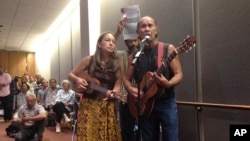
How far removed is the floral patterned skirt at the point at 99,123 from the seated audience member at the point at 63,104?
11.7ft

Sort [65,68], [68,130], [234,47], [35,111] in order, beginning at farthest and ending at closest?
[65,68]
[68,130]
[35,111]
[234,47]

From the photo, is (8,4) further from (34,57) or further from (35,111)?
(34,57)

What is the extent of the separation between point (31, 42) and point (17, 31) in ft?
6.76

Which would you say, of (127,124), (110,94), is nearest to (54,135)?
(127,124)

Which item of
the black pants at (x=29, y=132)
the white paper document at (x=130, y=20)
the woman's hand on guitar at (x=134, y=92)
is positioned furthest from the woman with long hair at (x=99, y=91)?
the black pants at (x=29, y=132)

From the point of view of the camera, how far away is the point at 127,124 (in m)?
2.40

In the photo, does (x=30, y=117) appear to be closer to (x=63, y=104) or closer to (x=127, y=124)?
(x=63, y=104)

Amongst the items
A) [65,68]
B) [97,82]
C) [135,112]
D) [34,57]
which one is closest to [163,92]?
[135,112]

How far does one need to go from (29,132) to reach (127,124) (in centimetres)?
254

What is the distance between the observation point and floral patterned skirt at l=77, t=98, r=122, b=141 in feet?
7.20

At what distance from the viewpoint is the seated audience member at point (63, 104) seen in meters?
5.73

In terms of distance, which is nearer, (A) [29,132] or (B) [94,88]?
(B) [94,88]

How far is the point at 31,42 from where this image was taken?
34.7 feet

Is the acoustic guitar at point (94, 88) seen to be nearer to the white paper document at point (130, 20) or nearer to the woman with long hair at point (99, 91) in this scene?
the woman with long hair at point (99, 91)
